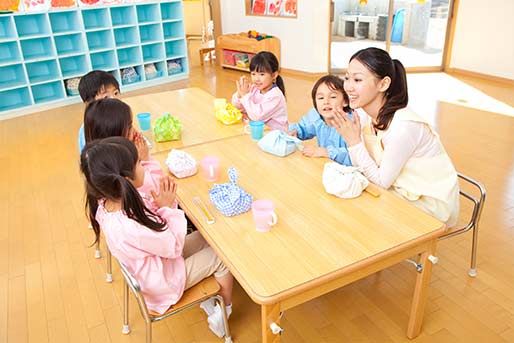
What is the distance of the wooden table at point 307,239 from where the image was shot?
4.08 ft

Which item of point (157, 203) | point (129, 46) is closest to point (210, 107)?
point (157, 203)

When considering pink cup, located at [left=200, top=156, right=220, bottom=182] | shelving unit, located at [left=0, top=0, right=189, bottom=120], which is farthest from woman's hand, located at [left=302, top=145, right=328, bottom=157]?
shelving unit, located at [left=0, top=0, right=189, bottom=120]

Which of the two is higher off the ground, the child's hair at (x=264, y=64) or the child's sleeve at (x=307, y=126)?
the child's hair at (x=264, y=64)

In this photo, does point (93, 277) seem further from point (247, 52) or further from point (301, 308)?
point (247, 52)

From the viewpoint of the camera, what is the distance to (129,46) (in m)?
5.82

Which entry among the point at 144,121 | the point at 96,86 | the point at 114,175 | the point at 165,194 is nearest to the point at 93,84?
the point at 96,86

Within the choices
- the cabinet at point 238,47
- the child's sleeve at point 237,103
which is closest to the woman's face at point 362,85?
the child's sleeve at point 237,103

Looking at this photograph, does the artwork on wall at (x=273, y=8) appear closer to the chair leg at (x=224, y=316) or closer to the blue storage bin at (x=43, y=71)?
the blue storage bin at (x=43, y=71)

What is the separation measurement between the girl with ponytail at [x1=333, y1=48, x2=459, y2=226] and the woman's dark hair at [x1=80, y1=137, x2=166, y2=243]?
0.92m

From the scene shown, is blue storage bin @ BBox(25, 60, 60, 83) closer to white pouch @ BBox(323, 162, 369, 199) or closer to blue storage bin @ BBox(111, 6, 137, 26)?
blue storage bin @ BBox(111, 6, 137, 26)

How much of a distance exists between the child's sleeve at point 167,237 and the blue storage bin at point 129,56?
500cm

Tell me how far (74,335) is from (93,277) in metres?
0.41

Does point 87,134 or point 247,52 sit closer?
point 87,134

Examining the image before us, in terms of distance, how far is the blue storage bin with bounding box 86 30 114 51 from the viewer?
5648 millimetres
